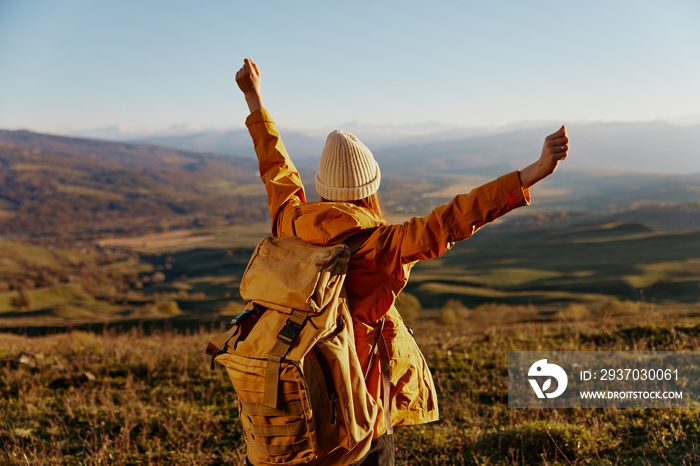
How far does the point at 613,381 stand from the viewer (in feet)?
17.7

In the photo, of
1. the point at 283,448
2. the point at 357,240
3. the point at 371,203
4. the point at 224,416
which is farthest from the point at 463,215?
the point at 224,416

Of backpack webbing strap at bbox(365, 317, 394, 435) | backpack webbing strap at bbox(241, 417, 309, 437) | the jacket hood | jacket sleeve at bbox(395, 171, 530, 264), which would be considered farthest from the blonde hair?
backpack webbing strap at bbox(241, 417, 309, 437)

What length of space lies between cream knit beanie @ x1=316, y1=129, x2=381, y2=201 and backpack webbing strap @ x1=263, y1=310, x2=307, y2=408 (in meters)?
0.69

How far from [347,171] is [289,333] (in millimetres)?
850

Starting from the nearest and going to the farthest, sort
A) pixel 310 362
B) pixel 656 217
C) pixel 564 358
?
1. pixel 310 362
2. pixel 564 358
3. pixel 656 217

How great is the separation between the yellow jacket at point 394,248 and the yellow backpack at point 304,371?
0.13 meters

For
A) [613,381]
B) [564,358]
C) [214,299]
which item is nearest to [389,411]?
[613,381]

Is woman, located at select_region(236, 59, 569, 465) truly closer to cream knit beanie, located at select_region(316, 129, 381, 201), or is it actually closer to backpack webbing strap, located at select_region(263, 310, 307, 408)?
cream knit beanie, located at select_region(316, 129, 381, 201)

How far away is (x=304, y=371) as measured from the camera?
2.01 m

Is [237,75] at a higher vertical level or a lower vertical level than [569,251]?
A: higher

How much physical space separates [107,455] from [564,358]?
17.3ft

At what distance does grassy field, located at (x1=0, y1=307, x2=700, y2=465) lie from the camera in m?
3.96

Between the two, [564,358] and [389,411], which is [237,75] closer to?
[389,411]

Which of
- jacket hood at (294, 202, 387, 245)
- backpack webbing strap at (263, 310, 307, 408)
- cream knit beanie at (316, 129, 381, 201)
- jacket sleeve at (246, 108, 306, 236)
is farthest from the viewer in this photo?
jacket sleeve at (246, 108, 306, 236)
